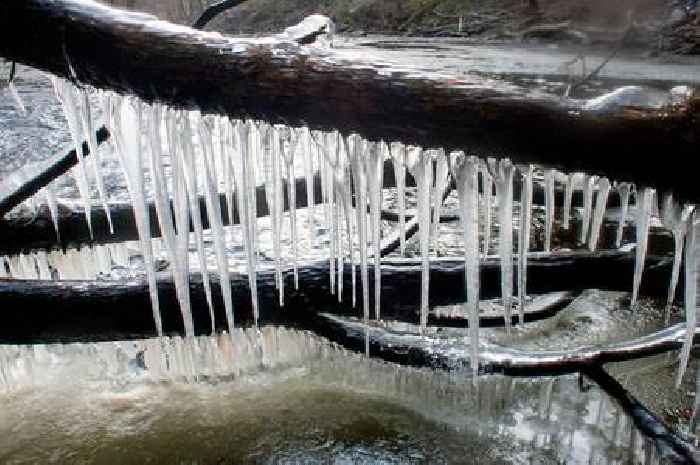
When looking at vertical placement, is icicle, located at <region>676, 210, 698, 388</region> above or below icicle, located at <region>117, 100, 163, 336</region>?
below

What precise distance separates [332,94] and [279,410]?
3.28 meters

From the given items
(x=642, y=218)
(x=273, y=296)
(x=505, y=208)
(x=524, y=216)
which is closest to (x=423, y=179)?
(x=505, y=208)

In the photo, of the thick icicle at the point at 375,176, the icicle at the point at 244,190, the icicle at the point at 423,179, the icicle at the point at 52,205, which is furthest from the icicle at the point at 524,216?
the icicle at the point at 52,205

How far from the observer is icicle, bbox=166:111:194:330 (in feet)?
6.62

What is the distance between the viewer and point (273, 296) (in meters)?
3.49

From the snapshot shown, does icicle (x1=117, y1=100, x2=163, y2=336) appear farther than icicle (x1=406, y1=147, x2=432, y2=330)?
Yes

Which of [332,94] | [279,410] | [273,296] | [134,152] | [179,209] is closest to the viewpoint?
[332,94]

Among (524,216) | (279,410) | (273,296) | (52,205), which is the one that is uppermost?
(524,216)

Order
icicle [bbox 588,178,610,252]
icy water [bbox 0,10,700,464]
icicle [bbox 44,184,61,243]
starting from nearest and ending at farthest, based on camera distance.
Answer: icicle [bbox 588,178,610,252] → icicle [bbox 44,184,61,243] → icy water [bbox 0,10,700,464]

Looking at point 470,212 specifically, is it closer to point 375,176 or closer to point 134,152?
point 375,176

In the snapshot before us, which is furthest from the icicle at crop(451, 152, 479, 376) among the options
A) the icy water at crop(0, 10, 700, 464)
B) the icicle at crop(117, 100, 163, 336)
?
the icy water at crop(0, 10, 700, 464)

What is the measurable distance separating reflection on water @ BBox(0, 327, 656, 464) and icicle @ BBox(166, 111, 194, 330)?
1445 millimetres

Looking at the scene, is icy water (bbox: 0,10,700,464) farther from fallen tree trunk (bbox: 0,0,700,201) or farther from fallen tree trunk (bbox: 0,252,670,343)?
fallen tree trunk (bbox: 0,0,700,201)

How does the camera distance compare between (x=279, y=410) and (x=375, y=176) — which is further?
(x=279, y=410)
